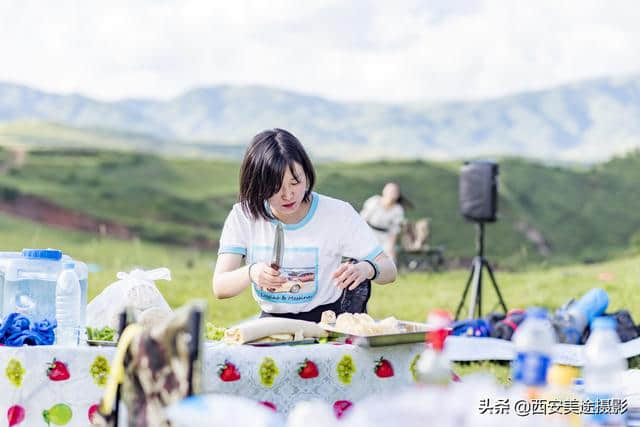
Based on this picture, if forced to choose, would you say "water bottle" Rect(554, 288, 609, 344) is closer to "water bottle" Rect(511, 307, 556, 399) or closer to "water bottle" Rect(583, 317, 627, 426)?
"water bottle" Rect(583, 317, 627, 426)

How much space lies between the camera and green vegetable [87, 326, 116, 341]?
3072 mm

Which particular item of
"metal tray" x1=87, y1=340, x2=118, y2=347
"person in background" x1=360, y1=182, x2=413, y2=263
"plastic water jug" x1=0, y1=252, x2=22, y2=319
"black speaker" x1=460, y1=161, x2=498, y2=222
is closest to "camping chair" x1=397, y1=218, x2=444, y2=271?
"person in background" x1=360, y1=182, x2=413, y2=263

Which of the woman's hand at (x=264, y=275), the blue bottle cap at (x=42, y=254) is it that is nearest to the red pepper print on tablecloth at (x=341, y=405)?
the woman's hand at (x=264, y=275)

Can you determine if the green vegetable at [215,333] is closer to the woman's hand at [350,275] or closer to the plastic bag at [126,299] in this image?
the plastic bag at [126,299]

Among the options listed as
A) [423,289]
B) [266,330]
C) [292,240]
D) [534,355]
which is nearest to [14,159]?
[423,289]

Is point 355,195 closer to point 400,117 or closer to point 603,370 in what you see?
point 603,370

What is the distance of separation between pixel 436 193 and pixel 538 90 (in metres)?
109

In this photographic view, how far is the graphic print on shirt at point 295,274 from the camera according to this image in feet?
11.7

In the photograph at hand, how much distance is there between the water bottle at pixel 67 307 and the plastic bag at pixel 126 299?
0.50 ft

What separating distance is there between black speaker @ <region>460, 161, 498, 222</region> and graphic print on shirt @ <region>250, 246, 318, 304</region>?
384 centimetres

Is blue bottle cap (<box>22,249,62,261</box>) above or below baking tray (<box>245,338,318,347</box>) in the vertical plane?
above

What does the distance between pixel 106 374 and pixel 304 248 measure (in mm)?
993

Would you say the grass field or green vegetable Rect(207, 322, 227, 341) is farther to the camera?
the grass field

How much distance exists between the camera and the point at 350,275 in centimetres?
345
